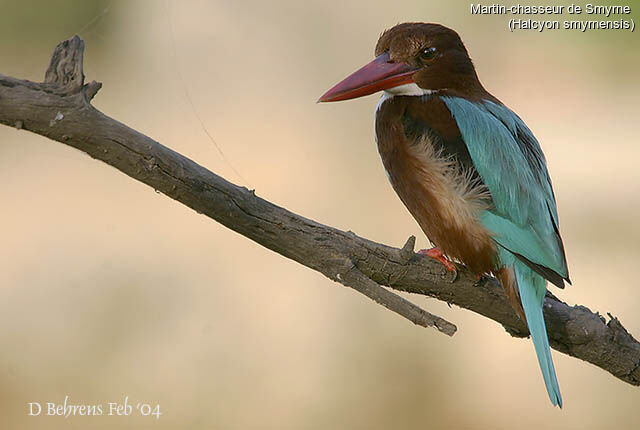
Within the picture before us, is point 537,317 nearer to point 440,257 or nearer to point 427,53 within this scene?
point 440,257

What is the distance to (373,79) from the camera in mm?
2125

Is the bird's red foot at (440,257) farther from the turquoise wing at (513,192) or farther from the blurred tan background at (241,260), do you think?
the blurred tan background at (241,260)

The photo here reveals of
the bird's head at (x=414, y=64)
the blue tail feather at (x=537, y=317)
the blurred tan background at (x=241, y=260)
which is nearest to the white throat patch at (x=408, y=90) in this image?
the bird's head at (x=414, y=64)

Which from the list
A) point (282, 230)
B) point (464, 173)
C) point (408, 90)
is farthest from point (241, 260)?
point (282, 230)

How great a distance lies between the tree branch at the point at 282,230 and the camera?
1468 mm

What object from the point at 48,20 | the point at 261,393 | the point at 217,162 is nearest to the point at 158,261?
the point at 217,162

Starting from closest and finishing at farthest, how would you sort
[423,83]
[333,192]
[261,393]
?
[423,83]
[261,393]
[333,192]

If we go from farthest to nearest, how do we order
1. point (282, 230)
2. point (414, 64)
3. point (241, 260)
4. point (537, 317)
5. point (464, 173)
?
point (241, 260)
point (414, 64)
point (464, 173)
point (537, 317)
point (282, 230)

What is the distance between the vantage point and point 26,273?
3.61m

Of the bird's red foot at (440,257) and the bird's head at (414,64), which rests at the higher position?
the bird's head at (414,64)

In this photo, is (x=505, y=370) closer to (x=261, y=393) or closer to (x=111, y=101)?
(x=261, y=393)

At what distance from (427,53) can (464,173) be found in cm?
39

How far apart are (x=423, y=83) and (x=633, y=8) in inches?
96.6

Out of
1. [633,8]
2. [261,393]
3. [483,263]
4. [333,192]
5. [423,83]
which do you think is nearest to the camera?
[483,263]
